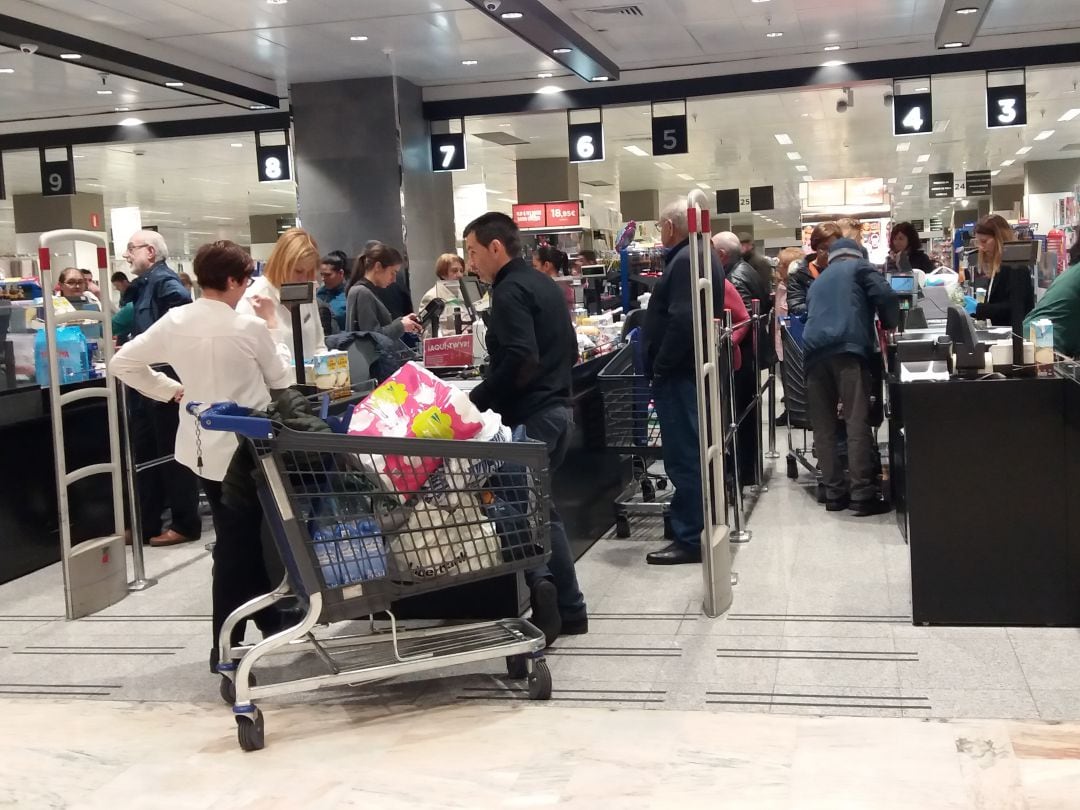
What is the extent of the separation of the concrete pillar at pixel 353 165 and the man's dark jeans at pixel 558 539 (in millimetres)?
8010

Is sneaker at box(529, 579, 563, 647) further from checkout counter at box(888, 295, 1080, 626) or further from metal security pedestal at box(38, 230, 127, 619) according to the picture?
metal security pedestal at box(38, 230, 127, 619)

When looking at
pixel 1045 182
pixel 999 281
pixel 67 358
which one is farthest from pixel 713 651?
pixel 1045 182

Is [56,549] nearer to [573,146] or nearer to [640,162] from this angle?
[573,146]

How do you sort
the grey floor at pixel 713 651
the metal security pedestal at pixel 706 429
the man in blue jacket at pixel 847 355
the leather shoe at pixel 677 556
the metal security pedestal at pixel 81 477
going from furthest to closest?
the man in blue jacket at pixel 847 355
the leather shoe at pixel 677 556
the metal security pedestal at pixel 81 477
the metal security pedestal at pixel 706 429
the grey floor at pixel 713 651

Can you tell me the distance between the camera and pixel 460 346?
557cm

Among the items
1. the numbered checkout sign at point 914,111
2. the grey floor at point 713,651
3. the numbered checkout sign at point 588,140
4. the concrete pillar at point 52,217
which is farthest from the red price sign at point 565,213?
the grey floor at point 713,651

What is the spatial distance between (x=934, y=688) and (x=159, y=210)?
2615 cm

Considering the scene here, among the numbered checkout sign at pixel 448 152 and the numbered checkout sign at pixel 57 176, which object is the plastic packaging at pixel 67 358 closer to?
the numbered checkout sign at pixel 448 152

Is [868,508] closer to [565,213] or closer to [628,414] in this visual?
[628,414]

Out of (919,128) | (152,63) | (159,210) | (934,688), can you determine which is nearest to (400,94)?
(152,63)

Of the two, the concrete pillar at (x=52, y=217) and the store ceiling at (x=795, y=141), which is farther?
the concrete pillar at (x=52, y=217)

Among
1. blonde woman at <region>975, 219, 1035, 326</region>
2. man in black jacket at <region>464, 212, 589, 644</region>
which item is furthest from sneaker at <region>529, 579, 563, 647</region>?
blonde woman at <region>975, 219, 1035, 326</region>

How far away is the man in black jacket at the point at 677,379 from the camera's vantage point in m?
5.21

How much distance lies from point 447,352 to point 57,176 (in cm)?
1047
